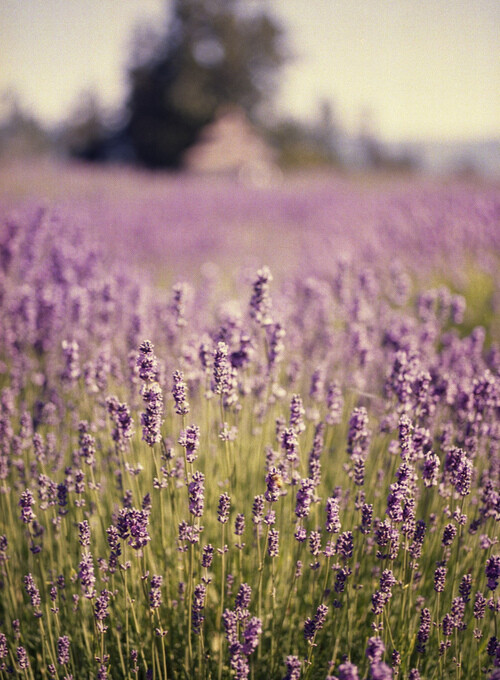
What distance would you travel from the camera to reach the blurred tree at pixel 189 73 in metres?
32.2

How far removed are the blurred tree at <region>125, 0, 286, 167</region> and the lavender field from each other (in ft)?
103

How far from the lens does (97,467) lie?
8.39 feet

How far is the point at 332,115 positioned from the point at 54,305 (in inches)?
2862

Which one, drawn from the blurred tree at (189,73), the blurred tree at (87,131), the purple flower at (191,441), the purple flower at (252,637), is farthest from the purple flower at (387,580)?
the blurred tree at (87,131)

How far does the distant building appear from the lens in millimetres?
31609

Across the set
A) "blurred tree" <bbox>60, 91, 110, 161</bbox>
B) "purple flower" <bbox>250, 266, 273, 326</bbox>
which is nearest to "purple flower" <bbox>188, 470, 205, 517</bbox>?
"purple flower" <bbox>250, 266, 273, 326</bbox>

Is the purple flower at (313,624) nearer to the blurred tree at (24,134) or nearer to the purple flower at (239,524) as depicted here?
the purple flower at (239,524)

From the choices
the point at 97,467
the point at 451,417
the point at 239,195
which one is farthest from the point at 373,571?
the point at 239,195

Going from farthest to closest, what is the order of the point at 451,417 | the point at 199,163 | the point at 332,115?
the point at 332,115 → the point at 199,163 → the point at 451,417

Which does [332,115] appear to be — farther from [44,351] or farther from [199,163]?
[44,351]

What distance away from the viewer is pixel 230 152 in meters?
32.1

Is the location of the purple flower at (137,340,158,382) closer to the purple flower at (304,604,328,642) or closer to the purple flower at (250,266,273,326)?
the purple flower at (250,266,273,326)

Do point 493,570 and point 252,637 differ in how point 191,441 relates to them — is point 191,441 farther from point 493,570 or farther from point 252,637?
point 493,570

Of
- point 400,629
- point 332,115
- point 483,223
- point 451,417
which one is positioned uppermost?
point 332,115
